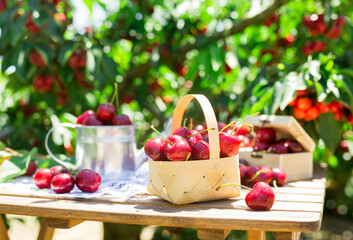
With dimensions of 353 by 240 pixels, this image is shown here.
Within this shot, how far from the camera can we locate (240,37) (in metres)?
3.15

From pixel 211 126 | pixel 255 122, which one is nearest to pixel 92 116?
pixel 211 126

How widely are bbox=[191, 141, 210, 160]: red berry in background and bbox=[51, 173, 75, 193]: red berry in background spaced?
41cm

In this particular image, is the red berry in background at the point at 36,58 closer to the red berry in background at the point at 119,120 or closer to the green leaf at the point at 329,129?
the red berry in background at the point at 119,120

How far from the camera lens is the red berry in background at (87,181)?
1.33 m

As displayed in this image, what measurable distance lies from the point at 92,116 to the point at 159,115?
1435 mm

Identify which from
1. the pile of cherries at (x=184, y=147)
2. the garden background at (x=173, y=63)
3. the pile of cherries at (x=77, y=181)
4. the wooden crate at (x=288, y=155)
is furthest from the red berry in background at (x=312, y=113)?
the pile of cherries at (x=77, y=181)

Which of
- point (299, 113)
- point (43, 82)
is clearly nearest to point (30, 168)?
point (43, 82)

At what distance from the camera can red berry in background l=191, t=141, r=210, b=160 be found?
119cm

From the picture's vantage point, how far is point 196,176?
1173mm

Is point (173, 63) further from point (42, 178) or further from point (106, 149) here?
point (42, 178)

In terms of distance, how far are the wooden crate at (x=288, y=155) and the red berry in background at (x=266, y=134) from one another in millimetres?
19

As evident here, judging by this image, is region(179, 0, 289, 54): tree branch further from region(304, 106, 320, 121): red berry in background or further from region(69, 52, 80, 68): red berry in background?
region(304, 106, 320, 121): red berry in background

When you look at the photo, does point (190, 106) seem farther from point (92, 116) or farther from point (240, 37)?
point (92, 116)

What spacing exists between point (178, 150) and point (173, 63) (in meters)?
1.88
